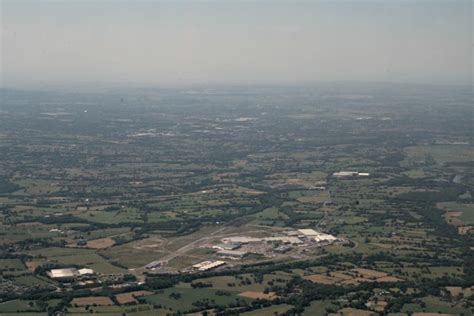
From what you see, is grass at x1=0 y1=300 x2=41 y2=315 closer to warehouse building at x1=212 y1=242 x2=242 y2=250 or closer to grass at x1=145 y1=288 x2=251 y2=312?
grass at x1=145 y1=288 x2=251 y2=312

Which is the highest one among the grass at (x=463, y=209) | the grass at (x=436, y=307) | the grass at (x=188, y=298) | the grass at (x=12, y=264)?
the grass at (x=12, y=264)

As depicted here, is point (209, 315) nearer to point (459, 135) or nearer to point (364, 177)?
point (364, 177)

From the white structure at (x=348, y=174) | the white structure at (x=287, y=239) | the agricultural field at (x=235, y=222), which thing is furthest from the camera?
the white structure at (x=348, y=174)

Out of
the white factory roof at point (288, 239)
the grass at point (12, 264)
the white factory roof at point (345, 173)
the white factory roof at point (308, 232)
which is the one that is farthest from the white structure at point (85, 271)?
the white factory roof at point (345, 173)

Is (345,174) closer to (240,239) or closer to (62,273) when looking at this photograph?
(240,239)

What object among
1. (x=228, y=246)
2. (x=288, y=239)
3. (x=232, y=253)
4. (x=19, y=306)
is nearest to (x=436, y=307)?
(x=232, y=253)

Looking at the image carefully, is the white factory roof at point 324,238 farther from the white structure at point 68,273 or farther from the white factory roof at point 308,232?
the white structure at point 68,273

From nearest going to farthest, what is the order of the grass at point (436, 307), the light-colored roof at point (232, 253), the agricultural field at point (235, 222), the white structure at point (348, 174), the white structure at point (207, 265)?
1. the grass at point (436, 307)
2. the agricultural field at point (235, 222)
3. the white structure at point (207, 265)
4. the light-colored roof at point (232, 253)
5. the white structure at point (348, 174)

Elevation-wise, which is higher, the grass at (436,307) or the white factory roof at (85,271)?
the white factory roof at (85,271)

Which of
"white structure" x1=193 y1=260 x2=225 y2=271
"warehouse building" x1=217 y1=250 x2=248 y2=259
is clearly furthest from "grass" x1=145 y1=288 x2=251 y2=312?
"warehouse building" x1=217 y1=250 x2=248 y2=259
